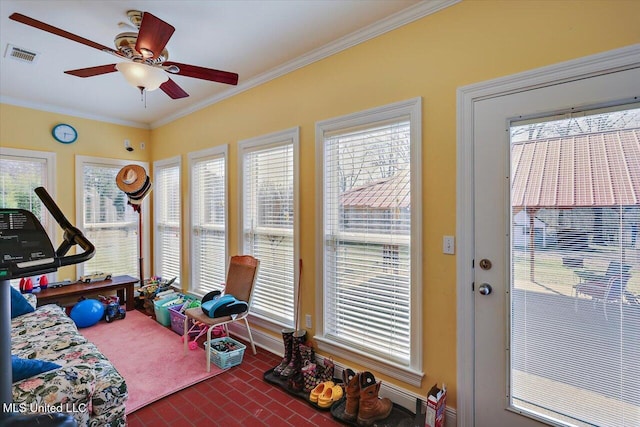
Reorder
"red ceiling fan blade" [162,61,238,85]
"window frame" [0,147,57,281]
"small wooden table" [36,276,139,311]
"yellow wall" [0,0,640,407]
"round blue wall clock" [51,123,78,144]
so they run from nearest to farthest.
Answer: "yellow wall" [0,0,640,407], "red ceiling fan blade" [162,61,238,85], "small wooden table" [36,276,139,311], "window frame" [0,147,57,281], "round blue wall clock" [51,123,78,144]

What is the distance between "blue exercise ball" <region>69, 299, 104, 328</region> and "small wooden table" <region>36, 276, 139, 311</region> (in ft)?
0.55

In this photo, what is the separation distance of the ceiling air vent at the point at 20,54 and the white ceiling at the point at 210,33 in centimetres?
4

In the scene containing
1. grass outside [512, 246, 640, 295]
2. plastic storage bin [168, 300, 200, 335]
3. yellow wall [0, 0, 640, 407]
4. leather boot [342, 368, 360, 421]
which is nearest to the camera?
grass outside [512, 246, 640, 295]

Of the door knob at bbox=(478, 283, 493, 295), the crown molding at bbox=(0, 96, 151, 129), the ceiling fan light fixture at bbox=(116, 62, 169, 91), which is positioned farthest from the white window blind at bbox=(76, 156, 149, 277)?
the door knob at bbox=(478, 283, 493, 295)

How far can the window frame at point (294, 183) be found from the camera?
2816 millimetres

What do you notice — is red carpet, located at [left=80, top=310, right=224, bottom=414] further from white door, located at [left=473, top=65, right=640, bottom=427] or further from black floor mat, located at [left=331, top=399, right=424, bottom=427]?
A: white door, located at [left=473, top=65, right=640, bottom=427]

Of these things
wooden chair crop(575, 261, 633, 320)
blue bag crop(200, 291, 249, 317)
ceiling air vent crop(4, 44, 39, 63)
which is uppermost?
ceiling air vent crop(4, 44, 39, 63)

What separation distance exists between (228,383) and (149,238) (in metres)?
3.24

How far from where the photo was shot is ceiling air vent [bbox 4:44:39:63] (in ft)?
8.49

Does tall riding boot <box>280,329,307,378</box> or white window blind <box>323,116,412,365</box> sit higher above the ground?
white window blind <box>323,116,412,365</box>

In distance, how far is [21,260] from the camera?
1.02 metres

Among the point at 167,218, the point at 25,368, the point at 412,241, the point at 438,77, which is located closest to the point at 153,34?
the point at 438,77

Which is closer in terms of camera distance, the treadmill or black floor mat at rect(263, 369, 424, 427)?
the treadmill

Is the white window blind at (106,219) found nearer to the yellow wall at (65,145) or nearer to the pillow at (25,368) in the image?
the yellow wall at (65,145)
